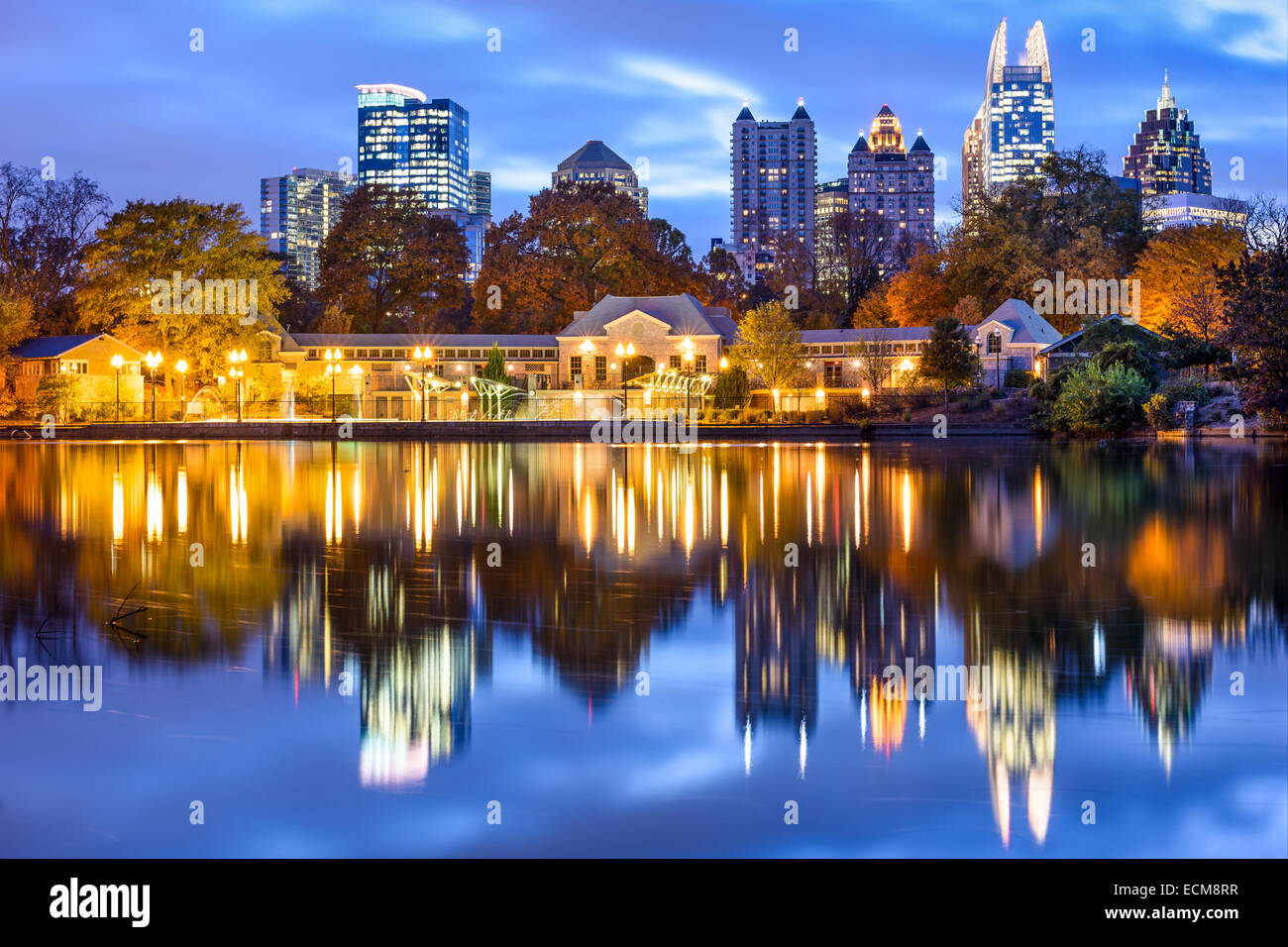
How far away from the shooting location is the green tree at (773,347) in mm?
54750

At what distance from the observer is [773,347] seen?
54656 millimetres

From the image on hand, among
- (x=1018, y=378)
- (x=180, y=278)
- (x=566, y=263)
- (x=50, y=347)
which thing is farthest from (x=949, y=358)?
(x=50, y=347)

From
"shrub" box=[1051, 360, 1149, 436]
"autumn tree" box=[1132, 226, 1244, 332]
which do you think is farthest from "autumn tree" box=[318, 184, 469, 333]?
"shrub" box=[1051, 360, 1149, 436]

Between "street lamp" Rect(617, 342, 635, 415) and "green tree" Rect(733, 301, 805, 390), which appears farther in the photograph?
"street lamp" Rect(617, 342, 635, 415)

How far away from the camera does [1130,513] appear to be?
587 inches

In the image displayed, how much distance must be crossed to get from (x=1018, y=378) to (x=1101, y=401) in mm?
15417

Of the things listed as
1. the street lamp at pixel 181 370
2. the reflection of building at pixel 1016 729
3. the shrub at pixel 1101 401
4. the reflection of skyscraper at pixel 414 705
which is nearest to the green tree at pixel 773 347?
the shrub at pixel 1101 401

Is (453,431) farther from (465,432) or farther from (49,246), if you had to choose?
(49,246)

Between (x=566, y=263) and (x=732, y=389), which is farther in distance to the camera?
(x=566, y=263)

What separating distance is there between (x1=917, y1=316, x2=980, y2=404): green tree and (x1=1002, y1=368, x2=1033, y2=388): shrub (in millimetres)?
2352

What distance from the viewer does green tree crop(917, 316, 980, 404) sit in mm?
51906

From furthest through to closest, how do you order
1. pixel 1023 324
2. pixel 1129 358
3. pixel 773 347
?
1. pixel 1023 324
2. pixel 773 347
3. pixel 1129 358

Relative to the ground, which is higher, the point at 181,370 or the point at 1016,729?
the point at 181,370

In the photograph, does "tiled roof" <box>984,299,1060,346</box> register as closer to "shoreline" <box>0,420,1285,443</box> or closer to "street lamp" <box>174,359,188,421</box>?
"shoreline" <box>0,420,1285,443</box>
